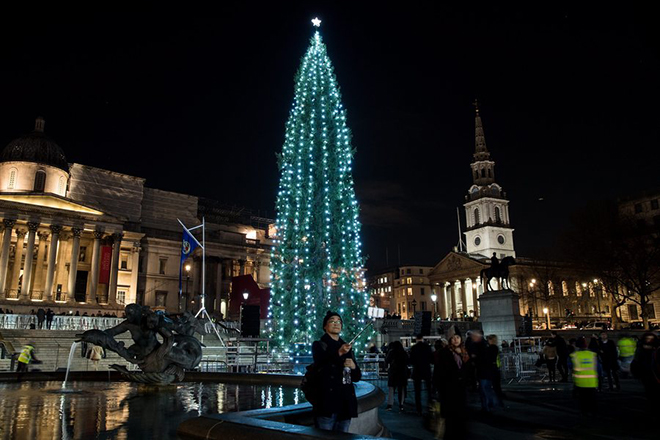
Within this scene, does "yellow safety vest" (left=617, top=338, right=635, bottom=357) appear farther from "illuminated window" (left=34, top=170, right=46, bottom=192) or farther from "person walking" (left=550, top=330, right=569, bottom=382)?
"illuminated window" (left=34, top=170, right=46, bottom=192)

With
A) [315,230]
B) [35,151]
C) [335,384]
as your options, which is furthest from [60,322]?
[335,384]

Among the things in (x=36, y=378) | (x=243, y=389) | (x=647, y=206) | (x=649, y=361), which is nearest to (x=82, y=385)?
(x=36, y=378)

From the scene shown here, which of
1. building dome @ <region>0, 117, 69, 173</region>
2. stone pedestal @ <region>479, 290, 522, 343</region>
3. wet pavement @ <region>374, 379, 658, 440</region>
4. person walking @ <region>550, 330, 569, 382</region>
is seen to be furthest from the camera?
building dome @ <region>0, 117, 69, 173</region>

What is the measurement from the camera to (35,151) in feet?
187

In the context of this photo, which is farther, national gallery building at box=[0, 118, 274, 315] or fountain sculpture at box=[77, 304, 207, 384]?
national gallery building at box=[0, 118, 274, 315]

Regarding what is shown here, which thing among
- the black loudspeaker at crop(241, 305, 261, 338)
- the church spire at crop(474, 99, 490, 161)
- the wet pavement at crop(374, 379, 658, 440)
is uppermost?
the church spire at crop(474, 99, 490, 161)

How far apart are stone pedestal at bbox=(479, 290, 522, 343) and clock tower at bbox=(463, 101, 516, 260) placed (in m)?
81.0

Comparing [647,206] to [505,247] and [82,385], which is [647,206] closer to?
[505,247]

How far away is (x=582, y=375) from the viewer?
34.0ft

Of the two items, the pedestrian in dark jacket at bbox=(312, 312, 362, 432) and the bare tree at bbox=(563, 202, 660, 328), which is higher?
the bare tree at bbox=(563, 202, 660, 328)

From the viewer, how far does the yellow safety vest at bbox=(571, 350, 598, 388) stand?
10.3 metres

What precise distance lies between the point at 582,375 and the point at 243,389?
7541 mm

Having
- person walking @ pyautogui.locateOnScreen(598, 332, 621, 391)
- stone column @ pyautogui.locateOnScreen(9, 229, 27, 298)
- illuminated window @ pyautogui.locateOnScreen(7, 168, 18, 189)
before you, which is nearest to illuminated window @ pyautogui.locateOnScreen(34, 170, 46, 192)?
illuminated window @ pyautogui.locateOnScreen(7, 168, 18, 189)

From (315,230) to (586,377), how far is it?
13.7 m
